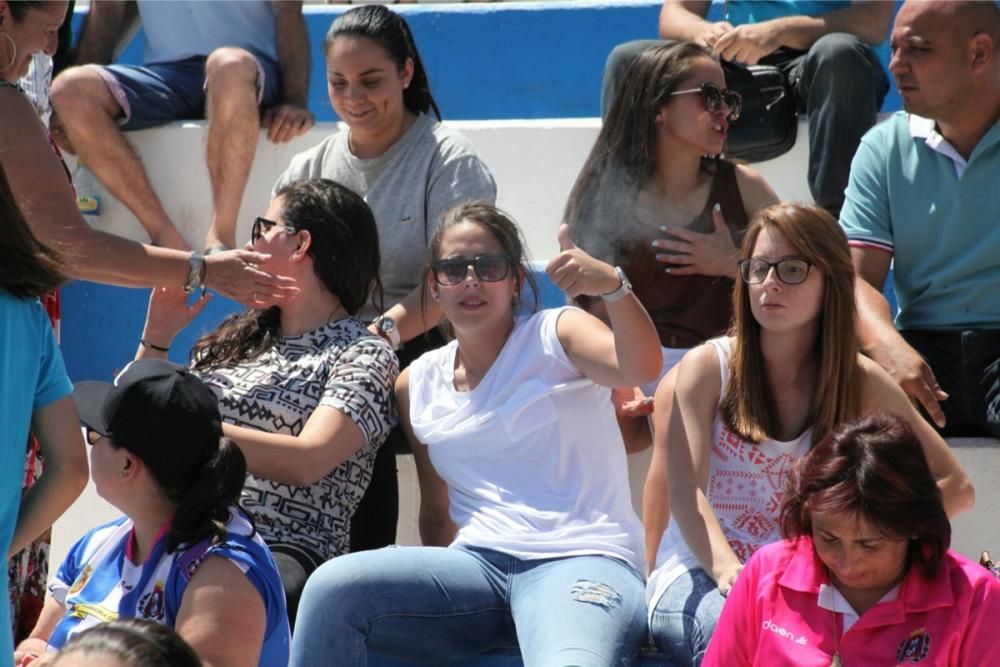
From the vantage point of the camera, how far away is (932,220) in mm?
3654

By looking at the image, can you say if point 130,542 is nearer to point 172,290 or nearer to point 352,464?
point 352,464

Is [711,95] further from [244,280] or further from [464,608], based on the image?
[464,608]

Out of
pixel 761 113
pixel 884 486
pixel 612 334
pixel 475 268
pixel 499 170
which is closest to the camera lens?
pixel 884 486

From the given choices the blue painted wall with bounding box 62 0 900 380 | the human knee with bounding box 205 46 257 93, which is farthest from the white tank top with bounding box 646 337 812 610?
the blue painted wall with bounding box 62 0 900 380

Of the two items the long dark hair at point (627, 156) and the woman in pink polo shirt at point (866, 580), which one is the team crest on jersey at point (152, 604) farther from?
the long dark hair at point (627, 156)

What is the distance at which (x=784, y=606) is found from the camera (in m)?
2.47

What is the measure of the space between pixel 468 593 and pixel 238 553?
Result: 657mm

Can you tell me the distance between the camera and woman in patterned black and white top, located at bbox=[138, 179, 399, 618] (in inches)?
121

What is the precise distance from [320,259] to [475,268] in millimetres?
433

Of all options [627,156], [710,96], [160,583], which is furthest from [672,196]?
[160,583]

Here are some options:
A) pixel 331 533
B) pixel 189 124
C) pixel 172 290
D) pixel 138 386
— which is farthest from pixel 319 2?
pixel 138 386

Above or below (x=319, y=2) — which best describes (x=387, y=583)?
below

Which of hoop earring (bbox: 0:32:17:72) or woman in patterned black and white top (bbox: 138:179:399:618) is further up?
hoop earring (bbox: 0:32:17:72)

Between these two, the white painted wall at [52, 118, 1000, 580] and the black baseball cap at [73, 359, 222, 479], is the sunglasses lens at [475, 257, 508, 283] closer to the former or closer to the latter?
the black baseball cap at [73, 359, 222, 479]
